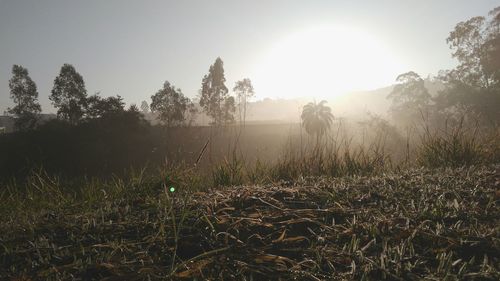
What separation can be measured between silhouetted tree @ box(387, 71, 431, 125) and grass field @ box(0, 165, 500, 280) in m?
41.9

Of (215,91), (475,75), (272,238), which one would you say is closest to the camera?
(272,238)

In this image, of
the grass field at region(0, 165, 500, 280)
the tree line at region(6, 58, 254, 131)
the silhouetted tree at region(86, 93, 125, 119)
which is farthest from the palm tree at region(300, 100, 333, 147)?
the grass field at region(0, 165, 500, 280)

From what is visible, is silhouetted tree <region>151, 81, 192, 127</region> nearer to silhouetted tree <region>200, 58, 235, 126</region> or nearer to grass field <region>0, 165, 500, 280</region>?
silhouetted tree <region>200, 58, 235, 126</region>

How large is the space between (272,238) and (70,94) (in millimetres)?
39621

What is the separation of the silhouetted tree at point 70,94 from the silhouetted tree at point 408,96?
37073 mm

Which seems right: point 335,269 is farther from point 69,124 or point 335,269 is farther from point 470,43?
point 470,43

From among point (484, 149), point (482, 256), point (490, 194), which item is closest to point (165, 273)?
point (482, 256)

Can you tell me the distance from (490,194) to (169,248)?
6.96ft

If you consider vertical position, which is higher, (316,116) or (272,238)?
(316,116)

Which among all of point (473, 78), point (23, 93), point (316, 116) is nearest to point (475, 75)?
point (473, 78)

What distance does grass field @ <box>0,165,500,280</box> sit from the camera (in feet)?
4.33

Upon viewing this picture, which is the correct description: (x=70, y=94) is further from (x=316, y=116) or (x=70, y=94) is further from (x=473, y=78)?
(x=473, y=78)

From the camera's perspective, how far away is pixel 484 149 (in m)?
4.60

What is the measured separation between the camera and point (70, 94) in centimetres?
3578
